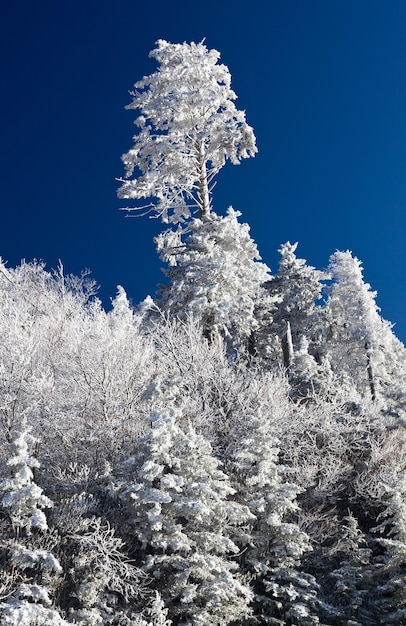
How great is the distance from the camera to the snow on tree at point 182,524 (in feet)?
37.5

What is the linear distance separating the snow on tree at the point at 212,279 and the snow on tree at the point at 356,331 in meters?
12.6

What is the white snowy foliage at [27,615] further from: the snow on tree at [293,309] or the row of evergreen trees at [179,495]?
the snow on tree at [293,309]

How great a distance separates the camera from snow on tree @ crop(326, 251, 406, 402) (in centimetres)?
3616

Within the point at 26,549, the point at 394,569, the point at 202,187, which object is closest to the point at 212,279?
the point at 202,187

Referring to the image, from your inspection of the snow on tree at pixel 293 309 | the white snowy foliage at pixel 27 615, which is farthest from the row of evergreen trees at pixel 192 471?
the snow on tree at pixel 293 309

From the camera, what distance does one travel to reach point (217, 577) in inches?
463

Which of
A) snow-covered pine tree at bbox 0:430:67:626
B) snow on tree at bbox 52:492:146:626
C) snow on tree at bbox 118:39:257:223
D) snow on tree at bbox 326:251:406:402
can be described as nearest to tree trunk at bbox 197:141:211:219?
snow on tree at bbox 118:39:257:223

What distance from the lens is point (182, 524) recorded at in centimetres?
1264

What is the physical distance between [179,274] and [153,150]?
5.80 m

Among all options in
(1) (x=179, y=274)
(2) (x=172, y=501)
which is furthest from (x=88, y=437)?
(1) (x=179, y=274)

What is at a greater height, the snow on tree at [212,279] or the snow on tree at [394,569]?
the snow on tree at [212,279]

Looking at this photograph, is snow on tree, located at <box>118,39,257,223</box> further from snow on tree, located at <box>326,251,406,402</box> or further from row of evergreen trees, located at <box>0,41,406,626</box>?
snow on tree, located at <box>326,251,406,402</box>

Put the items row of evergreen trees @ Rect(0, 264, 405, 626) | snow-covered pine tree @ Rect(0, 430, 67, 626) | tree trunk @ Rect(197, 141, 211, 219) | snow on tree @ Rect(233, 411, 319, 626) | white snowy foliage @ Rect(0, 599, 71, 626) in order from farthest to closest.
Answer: tree trunk @ Rect(197, 141, 211, 219), snow on tree @ Rect(233, 411, 319, 626), row of evergreen trees @ Rect(0, 264, 405, 626), snow-covered pine tree @ Rect(0, 430, 67, 626), white snowy foliage @ Rect(0, 599, 71, 626)

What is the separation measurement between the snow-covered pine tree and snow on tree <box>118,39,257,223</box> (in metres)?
17.1
